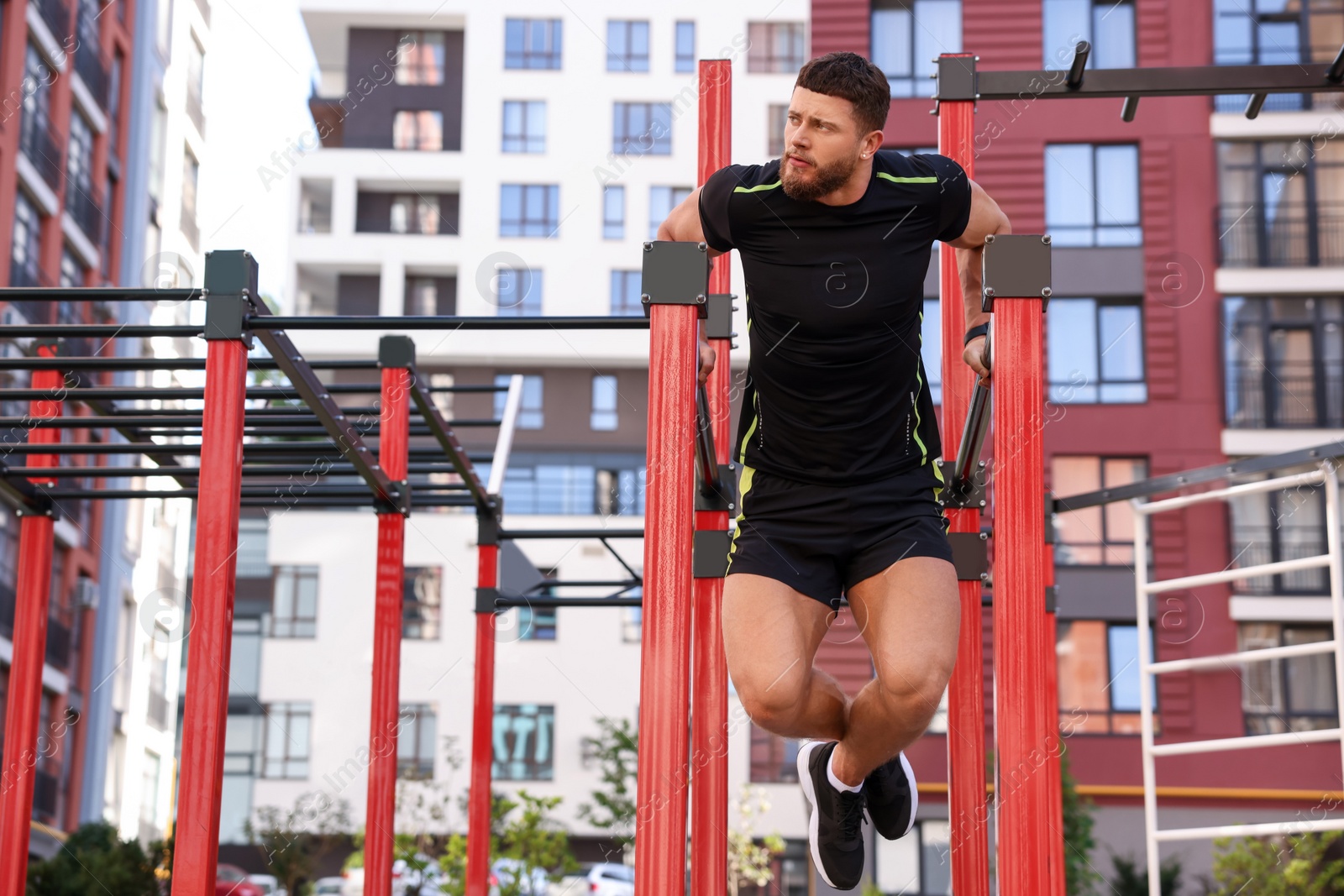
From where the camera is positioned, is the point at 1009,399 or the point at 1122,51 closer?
the point at 1009,399

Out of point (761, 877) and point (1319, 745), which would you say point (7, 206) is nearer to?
point (761, 877)

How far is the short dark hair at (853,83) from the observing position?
3.64 meters

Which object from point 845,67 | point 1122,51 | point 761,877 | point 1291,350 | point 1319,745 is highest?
point 1122,51

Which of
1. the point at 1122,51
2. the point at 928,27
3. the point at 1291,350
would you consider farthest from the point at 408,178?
the point at 1291,350

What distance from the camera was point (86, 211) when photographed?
1005 inches

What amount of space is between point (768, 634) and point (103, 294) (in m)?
2.79

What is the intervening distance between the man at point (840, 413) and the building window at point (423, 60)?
118 feet

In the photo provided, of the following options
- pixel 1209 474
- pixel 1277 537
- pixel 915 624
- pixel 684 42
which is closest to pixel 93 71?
pixel 684 42

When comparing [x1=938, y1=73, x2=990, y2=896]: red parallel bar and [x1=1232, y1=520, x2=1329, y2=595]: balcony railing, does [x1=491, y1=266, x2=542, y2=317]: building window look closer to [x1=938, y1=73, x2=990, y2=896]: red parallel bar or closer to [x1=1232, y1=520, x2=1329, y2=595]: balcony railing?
[x1=1232, y1=520, x2=1329, y2=595]: balcony railing

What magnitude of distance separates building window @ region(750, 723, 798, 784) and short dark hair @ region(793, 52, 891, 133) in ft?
91.0

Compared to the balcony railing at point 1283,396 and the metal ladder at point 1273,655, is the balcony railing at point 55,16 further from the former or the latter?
the metal ladder at point 1273,655

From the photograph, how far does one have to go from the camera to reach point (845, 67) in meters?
3.67

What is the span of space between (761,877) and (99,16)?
18449 millimetres

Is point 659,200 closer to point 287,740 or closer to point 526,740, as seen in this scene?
point 526,740
